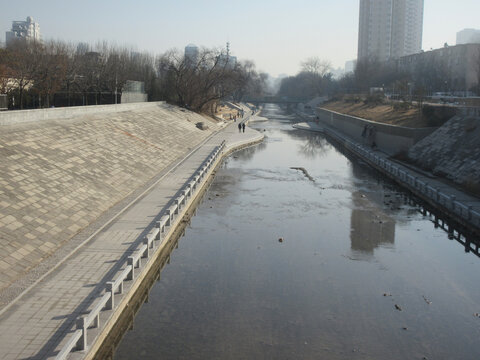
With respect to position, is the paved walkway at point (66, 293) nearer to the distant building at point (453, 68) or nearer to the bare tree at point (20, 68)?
the bare tree at point (20, 68)

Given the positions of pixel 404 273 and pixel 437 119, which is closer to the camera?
pixel 404 273

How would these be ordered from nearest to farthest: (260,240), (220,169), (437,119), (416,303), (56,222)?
(416,303), (56,222), (260,240), (220,169), (437,119)

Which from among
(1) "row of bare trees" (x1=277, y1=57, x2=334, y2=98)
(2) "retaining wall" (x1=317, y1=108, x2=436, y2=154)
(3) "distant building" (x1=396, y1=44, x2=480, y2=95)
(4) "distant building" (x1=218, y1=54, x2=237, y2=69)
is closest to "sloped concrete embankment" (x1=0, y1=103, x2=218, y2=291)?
(2) "retaining wall" (x1=317, y1=108, x2=436, y2=154)

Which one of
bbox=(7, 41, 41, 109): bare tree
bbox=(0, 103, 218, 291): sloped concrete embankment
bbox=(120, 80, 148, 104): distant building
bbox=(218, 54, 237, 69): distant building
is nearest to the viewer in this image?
bbox=(0, 103, 218, 291): sloped concrete embankment

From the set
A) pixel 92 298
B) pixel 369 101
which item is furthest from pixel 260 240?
pixel 369 101

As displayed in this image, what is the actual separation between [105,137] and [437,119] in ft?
80.4

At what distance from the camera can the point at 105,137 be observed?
29.3 meters

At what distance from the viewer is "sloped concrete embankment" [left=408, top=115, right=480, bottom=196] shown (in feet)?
86.2

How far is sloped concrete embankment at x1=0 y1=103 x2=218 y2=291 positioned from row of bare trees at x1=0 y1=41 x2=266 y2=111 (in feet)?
21.2

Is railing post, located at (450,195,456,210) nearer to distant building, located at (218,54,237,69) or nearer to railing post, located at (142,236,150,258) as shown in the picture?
railing post, located at (142,236,150,258)

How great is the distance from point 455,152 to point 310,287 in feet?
64.8

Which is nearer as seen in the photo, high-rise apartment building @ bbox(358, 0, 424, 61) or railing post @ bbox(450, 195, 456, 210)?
railing post @ bbox(450, 195, 456, 210)

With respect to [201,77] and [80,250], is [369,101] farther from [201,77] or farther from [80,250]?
[80,250]

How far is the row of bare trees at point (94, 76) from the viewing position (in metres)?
37.6
